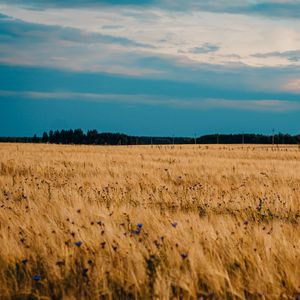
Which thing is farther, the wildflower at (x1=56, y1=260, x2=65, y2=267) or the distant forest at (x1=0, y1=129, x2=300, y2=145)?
the distant forest at (x1=0, y1=129, x2=300, y2=145)

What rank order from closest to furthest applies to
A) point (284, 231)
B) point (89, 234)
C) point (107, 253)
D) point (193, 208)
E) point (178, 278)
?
point (178, 278) < point (107, 253) < point (89, 234) < point (284, 231) < point (193, 208)

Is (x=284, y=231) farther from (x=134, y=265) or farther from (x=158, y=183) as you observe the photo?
(x=158, y=183)

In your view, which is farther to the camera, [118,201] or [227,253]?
[118,201]

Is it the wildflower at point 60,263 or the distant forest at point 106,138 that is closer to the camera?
the wildflower at point 60,263

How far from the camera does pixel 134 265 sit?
3.77 meters

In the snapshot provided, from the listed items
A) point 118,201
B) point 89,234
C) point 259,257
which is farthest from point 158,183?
point 259,257

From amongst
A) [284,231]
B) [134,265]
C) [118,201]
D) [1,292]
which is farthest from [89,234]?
[118,201]

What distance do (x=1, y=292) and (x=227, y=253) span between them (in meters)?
2.07

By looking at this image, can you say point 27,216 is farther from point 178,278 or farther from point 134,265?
point 178,278

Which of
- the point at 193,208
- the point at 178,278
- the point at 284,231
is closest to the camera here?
the point at 178,278

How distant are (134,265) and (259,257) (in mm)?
1120

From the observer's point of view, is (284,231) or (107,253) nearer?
(107,253)

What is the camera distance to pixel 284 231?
5309 millimetres

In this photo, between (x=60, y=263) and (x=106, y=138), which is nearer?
(x=60, y=263)
